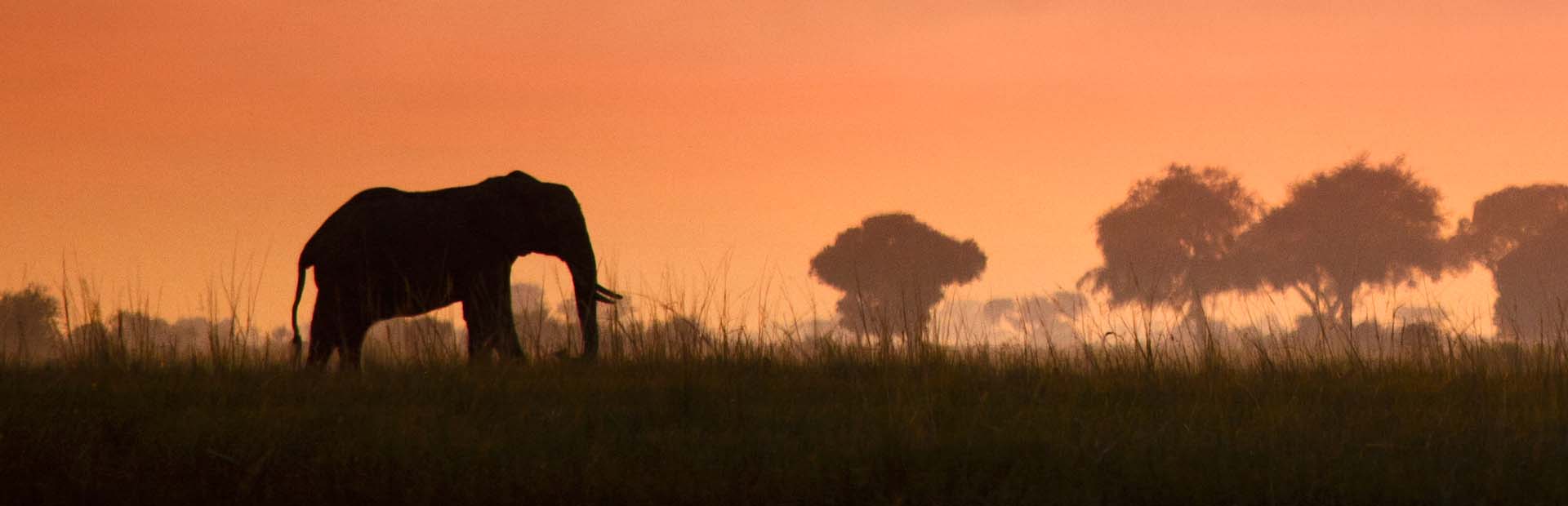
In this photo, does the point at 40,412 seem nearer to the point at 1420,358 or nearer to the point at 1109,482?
the point at 1109,482

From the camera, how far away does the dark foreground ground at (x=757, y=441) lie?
20.7ft

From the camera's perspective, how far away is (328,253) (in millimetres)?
10938

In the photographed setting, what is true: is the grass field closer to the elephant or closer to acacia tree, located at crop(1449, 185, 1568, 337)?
the elephant

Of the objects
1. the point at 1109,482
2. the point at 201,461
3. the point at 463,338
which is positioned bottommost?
the point at 1109,482

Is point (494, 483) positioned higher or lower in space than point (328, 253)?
lower

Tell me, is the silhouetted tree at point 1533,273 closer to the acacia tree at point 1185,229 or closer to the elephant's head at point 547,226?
the acacia tree at point 1185,229

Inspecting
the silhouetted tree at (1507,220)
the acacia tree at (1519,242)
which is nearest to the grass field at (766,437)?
the acacia tree at (1519,242)

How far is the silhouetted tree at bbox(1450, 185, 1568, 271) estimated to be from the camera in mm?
51094

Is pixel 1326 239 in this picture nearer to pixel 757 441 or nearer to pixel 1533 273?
pixel 1533 273

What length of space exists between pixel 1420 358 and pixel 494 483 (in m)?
7.32

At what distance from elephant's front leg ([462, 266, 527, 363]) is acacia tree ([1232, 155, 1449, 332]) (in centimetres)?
4143

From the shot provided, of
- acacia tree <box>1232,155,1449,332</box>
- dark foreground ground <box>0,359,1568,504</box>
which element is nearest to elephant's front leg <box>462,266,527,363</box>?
dark foreground ground <box>0,359,1568,504</box>

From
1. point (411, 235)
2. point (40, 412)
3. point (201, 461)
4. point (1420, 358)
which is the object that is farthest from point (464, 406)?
point (1420, 358)

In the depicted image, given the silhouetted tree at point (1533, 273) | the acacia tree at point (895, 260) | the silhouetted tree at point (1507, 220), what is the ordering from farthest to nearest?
1. the acacia tree at point (895, 260)
2. the silhouetted tree at point (1507, 220)
3. the silhouetted tree at point (1533, 273)
